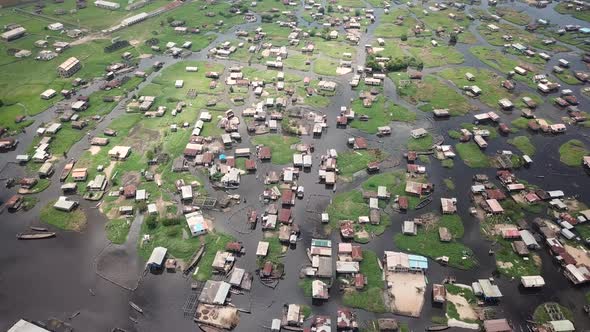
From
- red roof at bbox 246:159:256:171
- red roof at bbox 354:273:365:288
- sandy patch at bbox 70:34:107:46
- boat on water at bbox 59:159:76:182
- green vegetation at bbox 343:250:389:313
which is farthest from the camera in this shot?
sandy patch at bbox 70:34:107:46

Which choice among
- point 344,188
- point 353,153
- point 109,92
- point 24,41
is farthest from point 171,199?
point 24,41

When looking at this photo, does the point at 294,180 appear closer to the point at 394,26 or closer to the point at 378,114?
the point at 378,114

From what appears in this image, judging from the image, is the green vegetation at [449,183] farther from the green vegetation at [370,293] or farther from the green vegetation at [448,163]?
the green vegetation at [370,293]

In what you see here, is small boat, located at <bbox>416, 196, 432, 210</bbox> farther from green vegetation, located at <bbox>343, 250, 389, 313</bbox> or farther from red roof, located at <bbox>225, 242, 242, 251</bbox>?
red roof, located at <bbox>225, 242, 242, 251</bbox>

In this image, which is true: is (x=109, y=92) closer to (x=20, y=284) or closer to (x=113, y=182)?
(x=113, y=182)

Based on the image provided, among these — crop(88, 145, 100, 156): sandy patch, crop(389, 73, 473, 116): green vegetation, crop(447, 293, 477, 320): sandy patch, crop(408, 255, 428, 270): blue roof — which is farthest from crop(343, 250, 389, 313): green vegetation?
crop(88, 145, 100, 156): sandy patch
